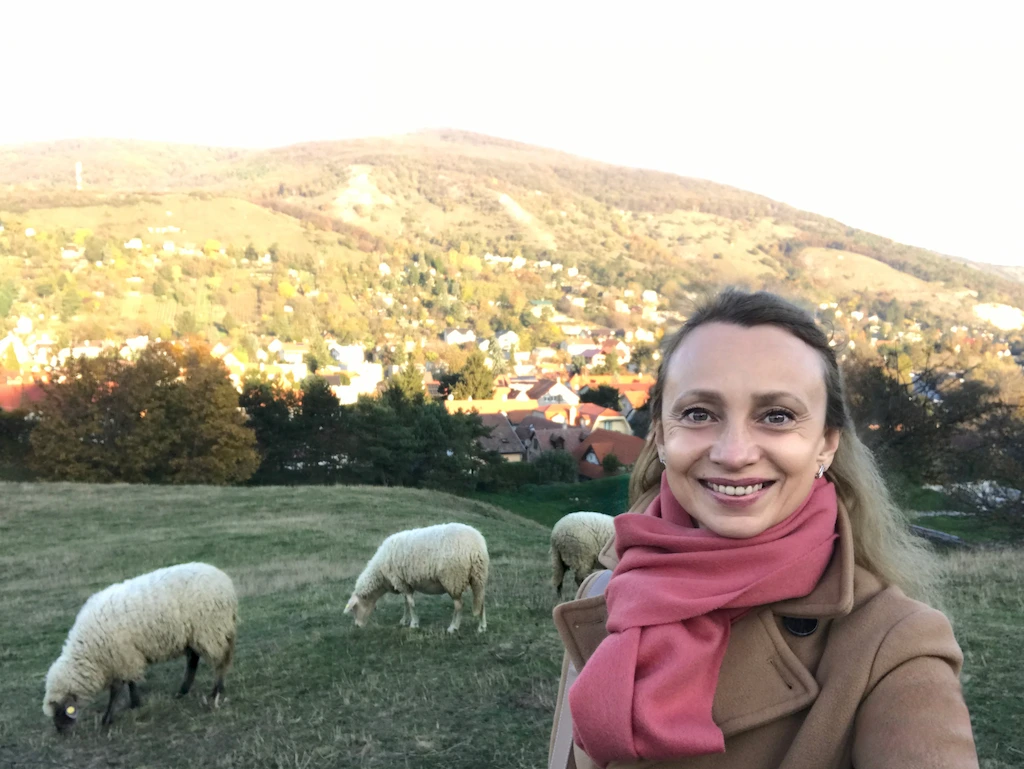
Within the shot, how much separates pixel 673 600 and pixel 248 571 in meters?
17.8

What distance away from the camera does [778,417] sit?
77.4 inches

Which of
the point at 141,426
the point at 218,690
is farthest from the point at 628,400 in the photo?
the point at 218,690

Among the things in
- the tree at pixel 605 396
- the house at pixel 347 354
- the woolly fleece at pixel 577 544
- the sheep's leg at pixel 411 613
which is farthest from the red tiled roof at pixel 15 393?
the house at pixel 347 354

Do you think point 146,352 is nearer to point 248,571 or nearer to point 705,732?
point 248,571

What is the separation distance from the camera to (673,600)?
1875mm

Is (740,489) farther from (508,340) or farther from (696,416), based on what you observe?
(508,340)

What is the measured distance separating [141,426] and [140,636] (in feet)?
136

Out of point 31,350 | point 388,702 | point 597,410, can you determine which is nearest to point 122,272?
point 31,350

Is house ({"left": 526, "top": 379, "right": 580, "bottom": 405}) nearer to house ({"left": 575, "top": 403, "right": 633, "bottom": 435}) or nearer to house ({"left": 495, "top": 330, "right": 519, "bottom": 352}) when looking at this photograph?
house ({"left": 575, "top": 403, "right": 633, "bottom": 435})

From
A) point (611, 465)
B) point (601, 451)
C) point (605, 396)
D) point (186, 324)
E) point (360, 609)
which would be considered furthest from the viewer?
point (186, 324)

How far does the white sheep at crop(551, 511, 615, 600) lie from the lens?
1275 cm

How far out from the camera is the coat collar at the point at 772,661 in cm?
176

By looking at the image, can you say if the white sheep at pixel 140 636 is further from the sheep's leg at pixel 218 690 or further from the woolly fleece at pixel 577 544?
the woolly fleece at pixel 577 544

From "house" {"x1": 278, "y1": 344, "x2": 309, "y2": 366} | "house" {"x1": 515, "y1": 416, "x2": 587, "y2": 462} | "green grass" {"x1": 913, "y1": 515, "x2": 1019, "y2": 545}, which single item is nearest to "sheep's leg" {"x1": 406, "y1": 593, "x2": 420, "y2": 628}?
"green grass" {"x1": 913, "y1": 515, "x2": 1019, "y2": 545}
